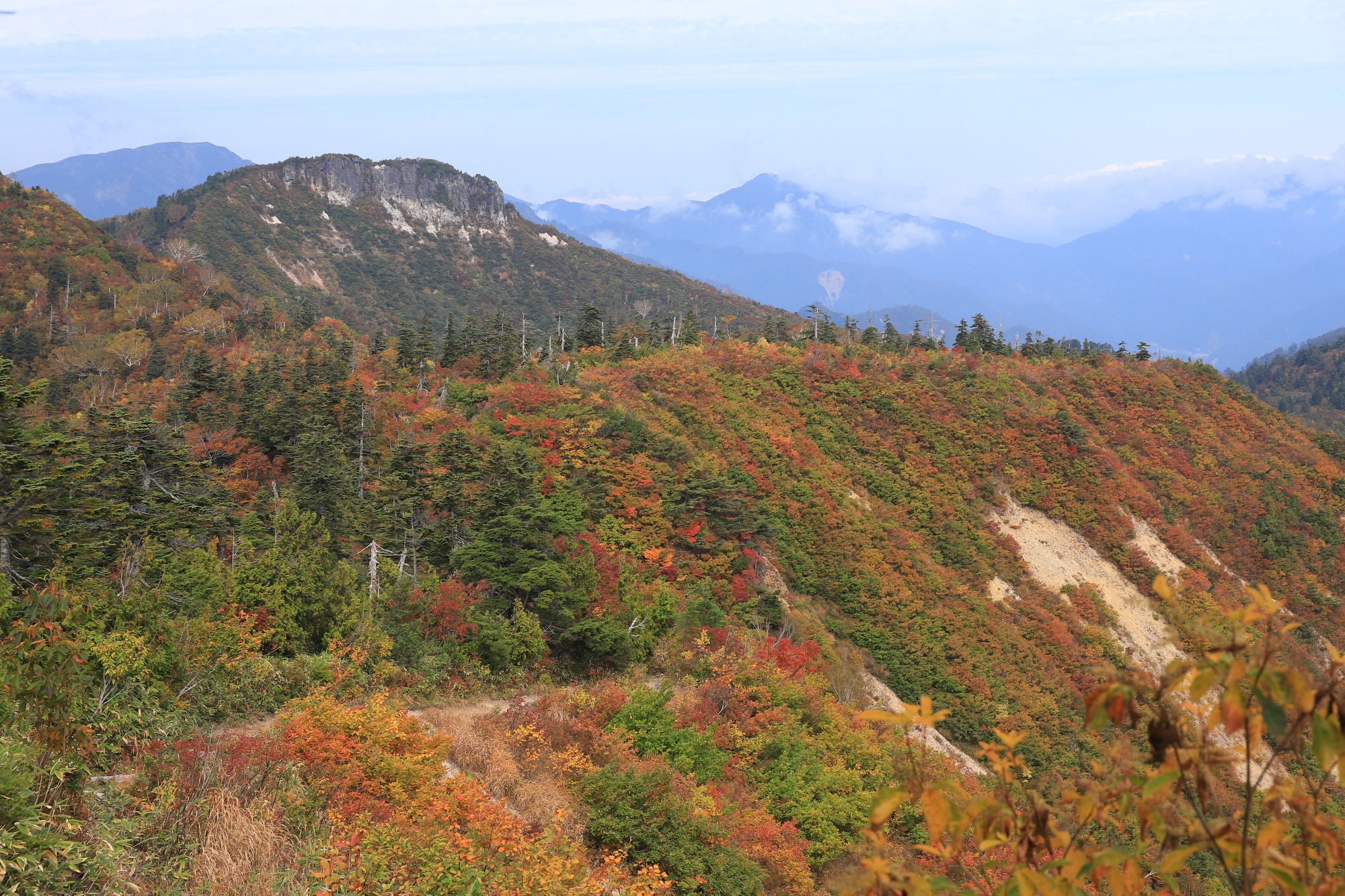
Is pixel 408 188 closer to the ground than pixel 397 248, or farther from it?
farther from it

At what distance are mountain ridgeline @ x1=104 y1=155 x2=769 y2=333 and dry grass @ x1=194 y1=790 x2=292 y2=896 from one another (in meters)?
97.8

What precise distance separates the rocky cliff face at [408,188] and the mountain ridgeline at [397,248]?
217 millimetres

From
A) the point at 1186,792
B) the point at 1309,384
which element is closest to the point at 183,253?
the point at 1186,792

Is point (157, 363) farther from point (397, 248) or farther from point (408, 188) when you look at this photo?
point (408, 188)

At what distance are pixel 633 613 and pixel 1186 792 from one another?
1947 cm

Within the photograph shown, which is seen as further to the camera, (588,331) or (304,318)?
(304,318)

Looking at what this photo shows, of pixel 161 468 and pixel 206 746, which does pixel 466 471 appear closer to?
pixel 161 468

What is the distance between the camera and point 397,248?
134000 mm

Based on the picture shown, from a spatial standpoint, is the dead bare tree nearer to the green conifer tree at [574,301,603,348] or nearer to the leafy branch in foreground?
the green conifer tree at [574,301,603,348]

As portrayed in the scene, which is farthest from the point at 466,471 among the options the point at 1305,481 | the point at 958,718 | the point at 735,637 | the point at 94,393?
the point at 1305,481

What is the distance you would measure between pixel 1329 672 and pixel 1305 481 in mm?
59864

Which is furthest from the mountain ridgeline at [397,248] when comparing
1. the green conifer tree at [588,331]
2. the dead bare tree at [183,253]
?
the green conifer tree at [588,331]

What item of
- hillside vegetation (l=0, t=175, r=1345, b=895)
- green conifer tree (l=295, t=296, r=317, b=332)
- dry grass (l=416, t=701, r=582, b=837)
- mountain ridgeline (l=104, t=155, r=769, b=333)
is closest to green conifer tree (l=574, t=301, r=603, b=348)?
hillside vegetation (l=0, t=175, r=1345, b=895)

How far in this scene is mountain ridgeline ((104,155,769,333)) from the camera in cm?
11019
